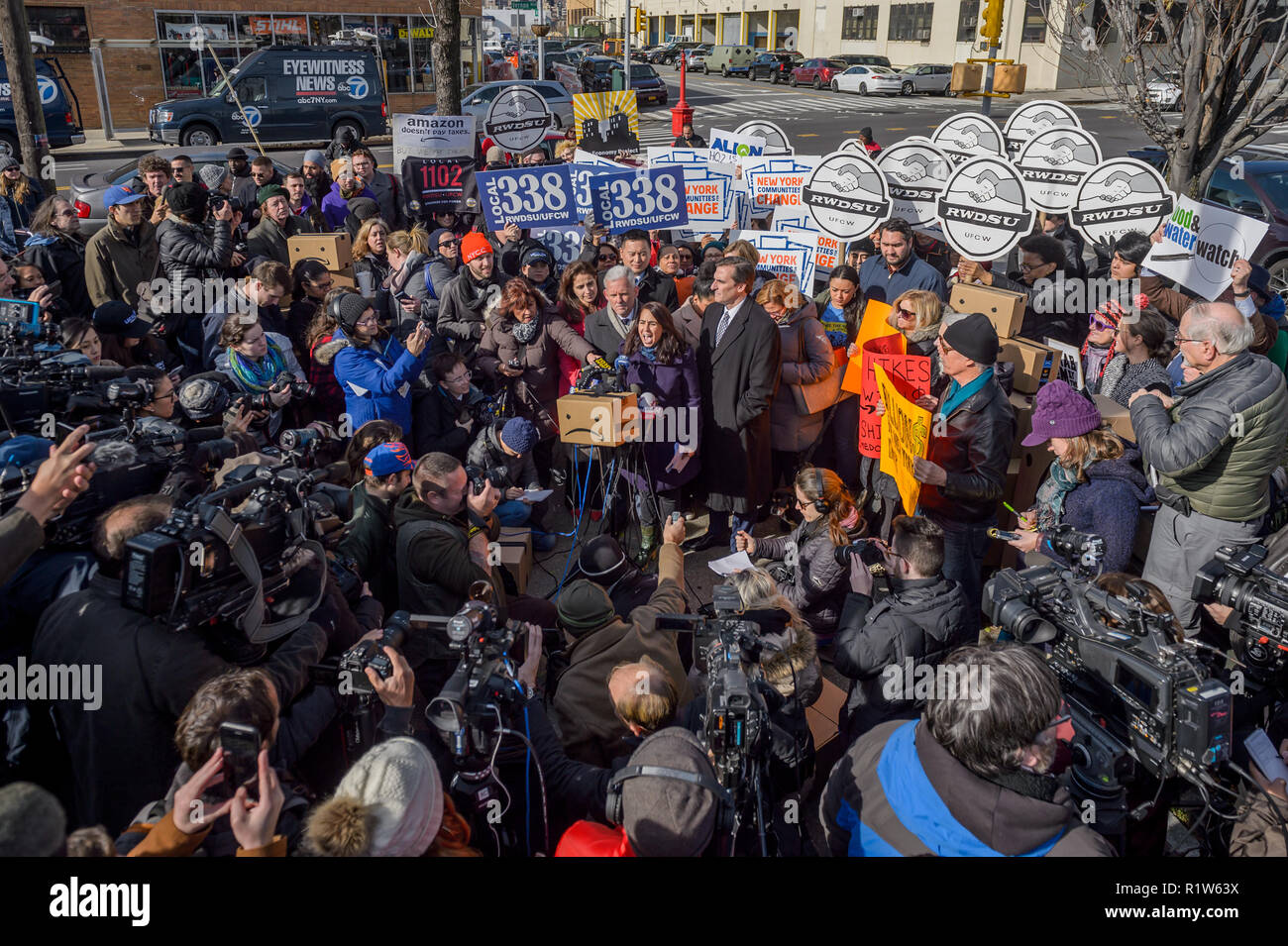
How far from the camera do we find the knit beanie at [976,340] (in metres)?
4.43

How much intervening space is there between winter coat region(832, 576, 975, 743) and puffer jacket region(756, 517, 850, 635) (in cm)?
60

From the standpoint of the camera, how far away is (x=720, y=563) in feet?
15.0

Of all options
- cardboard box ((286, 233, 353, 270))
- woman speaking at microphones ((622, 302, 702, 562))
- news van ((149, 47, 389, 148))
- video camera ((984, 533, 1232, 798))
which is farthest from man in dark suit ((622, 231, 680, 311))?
news van ((149, 47, 389, 148))

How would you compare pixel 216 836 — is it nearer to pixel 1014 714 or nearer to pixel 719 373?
pixel 1014 714

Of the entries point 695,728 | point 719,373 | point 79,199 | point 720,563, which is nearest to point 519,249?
point 719,373

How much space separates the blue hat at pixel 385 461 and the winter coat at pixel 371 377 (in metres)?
1.33

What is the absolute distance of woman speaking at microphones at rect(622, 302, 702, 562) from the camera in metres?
5.59

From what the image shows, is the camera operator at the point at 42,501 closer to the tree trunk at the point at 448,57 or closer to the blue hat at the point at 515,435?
the blue hat at the point at 515,435

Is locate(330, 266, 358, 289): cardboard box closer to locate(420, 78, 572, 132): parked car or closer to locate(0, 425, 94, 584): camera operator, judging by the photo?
locate(0, 425, 94, 584): camera operator

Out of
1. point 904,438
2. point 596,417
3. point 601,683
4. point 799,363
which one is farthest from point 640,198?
point 601,683

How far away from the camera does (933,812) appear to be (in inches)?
88.6

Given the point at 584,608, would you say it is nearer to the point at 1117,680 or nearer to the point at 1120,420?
the point at 1117,680

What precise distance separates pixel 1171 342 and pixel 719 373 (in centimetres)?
318

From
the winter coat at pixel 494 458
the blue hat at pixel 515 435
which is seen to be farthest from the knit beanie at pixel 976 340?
the winter coat at pixel 494 458
